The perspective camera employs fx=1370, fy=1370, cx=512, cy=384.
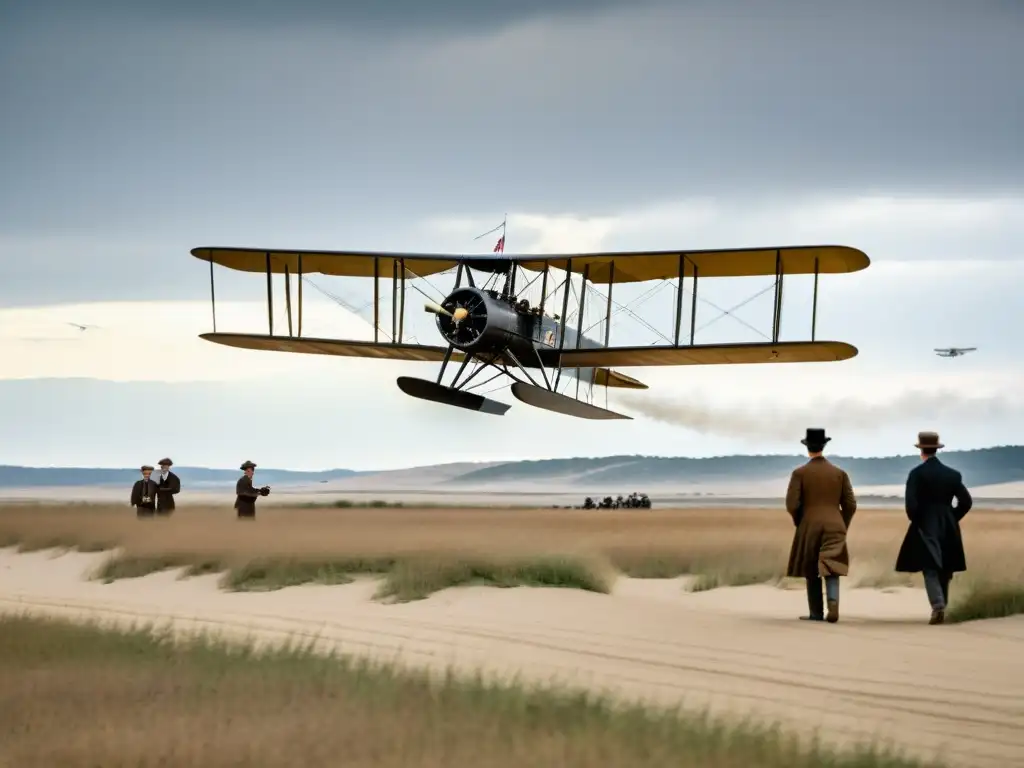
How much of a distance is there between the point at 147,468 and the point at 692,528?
13583 millimetres

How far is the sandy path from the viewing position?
10047 millimetres

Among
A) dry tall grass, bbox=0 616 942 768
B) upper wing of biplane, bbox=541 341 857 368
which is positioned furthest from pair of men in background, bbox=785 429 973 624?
upper wing of biplane, bbox=541 341 857 368

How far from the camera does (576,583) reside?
62.2ft

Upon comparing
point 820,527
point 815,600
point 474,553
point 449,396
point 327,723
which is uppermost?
point 449,396

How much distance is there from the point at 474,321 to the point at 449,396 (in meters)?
2.16

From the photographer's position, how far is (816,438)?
15.1 metres

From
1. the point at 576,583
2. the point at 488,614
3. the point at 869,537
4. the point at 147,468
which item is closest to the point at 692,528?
the point at 869,537

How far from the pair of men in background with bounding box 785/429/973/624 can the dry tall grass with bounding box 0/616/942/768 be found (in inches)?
201

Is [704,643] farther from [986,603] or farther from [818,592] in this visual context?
[986,603]

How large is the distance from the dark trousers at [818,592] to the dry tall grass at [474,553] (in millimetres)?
1490

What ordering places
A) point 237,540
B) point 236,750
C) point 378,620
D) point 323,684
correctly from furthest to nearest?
point 237,540 < point 378,620 < point 323,684 < point 236,750

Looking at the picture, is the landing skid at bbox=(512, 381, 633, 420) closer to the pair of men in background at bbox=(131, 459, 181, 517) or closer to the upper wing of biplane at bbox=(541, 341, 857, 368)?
the upper wing of biplane at bbox=(541, 341, 857, 368)

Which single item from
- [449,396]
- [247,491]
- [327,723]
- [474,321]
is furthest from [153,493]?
[327,723]

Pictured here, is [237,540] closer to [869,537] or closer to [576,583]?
[576,583]
